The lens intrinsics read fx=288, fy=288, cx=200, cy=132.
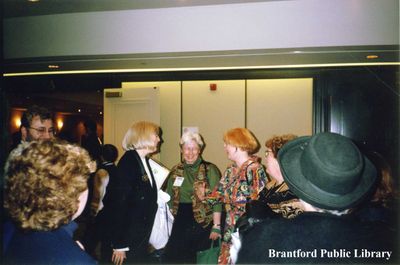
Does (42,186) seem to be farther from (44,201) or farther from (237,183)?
(237,183)

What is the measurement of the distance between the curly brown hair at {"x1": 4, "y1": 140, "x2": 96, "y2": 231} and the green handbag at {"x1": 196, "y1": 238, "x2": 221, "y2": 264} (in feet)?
6.15

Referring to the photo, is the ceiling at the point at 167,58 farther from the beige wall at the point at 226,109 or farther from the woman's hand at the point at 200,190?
the woman's hand at the point at 200,190

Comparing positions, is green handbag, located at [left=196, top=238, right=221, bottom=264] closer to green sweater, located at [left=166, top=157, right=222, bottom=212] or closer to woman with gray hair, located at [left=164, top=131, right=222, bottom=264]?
woman with gray hair, located at [left=164, top=131, right=222, bottom=264]

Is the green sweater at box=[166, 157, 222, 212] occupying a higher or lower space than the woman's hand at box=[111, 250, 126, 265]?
higher

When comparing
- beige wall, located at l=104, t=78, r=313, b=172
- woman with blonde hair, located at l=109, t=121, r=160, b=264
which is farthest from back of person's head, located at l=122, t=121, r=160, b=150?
beige wall, located at l=104, t=78, r=313, b=172

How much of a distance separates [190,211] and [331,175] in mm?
2109

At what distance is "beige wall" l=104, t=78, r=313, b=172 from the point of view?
4.38 meters

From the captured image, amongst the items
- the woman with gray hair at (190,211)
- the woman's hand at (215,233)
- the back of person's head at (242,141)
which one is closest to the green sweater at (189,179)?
the woman with gray hair at (190,211)

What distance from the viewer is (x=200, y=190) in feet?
9.46

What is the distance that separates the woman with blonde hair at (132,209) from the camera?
2168 mm

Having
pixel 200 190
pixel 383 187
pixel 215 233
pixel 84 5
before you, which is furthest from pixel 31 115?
pixel 383 187

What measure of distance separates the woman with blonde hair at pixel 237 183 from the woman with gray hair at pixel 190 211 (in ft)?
0.78

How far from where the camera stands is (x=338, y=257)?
0.94 meters

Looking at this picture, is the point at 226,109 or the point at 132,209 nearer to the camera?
the point at 132,209
